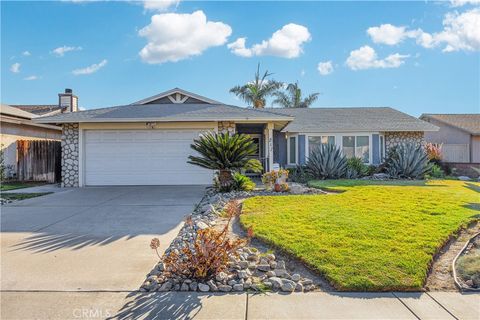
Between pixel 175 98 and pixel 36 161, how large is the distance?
24.0ft

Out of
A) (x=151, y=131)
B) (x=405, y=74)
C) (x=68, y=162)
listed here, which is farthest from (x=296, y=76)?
(x=68, y=162)

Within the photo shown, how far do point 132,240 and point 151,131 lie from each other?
8662 millimetres

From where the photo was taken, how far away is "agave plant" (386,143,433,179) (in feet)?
46.4

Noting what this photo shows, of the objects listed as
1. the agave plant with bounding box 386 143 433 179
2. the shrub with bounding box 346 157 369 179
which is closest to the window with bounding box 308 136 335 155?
the shrub with bounding box 346 157 369 179

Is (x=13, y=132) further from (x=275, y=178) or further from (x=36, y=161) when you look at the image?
(x=275, y=178)

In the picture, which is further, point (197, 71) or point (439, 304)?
point (197, 71)

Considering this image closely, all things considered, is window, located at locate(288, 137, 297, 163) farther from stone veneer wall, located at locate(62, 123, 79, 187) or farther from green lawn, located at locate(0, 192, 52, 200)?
green lawn, located at locate(0, 192, 52, 200)

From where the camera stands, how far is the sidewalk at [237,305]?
3104mm

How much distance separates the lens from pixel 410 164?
1420 cm

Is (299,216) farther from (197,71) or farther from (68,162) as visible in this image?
(197,71)

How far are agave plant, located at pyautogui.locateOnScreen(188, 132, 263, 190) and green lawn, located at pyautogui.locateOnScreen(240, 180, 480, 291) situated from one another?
6.63 ft

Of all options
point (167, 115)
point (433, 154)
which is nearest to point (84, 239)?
point (167, 115)

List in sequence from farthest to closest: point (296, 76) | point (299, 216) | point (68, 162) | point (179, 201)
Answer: point (296, 76), point (68, 162), point (179, 201), point (299, 216)

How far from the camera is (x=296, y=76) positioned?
31.8 m
